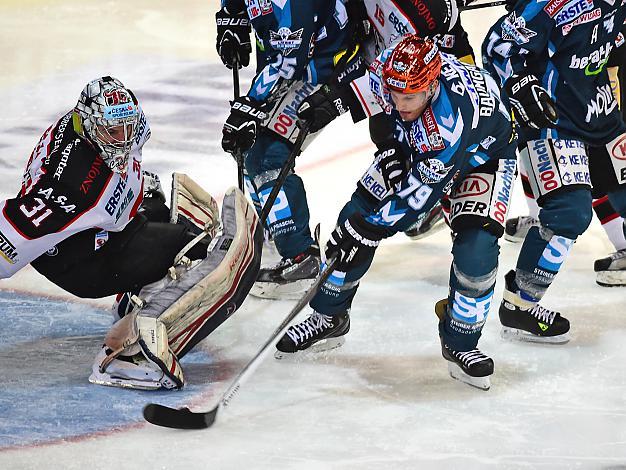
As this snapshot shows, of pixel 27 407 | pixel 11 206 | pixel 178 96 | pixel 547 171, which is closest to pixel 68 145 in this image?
pixel 11 206

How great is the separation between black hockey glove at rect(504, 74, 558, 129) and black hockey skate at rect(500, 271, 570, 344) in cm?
62

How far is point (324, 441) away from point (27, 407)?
0.87 m

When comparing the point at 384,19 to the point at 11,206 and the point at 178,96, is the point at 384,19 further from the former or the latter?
the point at 178,96

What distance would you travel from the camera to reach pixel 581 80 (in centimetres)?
412

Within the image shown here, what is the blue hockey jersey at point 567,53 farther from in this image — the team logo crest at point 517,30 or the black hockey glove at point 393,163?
the black hockey glove at point 393,163

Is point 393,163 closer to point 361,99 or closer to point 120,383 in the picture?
point 361,99

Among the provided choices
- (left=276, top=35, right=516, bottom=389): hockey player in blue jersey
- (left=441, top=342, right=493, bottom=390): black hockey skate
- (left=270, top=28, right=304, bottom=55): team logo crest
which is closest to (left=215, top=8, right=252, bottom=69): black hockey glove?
(left=270, top=28, right=304, bottom=55): team logo crest

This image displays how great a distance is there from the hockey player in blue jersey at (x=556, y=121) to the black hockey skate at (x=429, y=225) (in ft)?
2.92

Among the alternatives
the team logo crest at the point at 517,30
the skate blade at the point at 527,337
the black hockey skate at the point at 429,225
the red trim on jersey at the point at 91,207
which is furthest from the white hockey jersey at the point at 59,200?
the black hockey skate at the point at 429,225

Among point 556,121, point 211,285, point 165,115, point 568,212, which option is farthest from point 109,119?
point 165,115

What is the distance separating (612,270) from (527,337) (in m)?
0.67

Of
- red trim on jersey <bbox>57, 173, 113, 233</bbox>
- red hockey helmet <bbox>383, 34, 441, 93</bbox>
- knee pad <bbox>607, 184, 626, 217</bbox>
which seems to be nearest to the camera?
red hockey helmet <bbox>383, 34, 441, 93</bbox>

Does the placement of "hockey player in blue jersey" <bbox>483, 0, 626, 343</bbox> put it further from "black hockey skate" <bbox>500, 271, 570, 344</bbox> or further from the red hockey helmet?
the red hockey helmet

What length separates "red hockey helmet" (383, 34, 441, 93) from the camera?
3.37 metres
